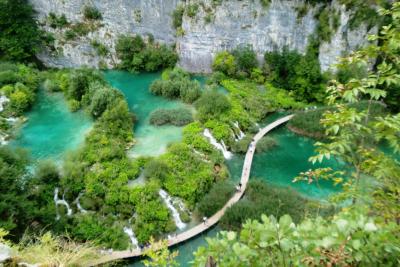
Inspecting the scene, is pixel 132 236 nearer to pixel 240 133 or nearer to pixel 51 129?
pixel 240 133

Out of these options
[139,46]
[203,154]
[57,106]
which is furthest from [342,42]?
[57,106]

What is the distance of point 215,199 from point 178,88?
36.9 feet

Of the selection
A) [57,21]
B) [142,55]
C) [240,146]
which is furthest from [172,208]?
[57,21]

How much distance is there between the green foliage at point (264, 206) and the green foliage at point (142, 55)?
1708 cm

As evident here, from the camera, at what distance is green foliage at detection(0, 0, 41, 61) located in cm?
2991

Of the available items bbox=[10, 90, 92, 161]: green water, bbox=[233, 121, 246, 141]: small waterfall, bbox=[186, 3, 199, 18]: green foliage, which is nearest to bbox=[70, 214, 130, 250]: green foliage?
bbox=[10, 90, 92, 161]: green water

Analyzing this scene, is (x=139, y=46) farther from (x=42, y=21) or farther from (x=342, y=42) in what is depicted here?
(x=342, y=42)

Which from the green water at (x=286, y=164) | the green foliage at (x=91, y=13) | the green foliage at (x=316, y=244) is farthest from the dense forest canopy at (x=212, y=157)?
the green water at (x=286, y=164)

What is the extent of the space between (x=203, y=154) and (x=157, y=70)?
13.4 m

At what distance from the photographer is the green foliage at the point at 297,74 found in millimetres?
27047

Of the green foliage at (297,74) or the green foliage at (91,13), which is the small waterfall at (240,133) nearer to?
the green foliage at (297,74)

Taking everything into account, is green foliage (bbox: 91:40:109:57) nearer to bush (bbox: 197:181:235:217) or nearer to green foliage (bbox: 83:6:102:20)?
green foliage (bbox: 83:6:102:20)

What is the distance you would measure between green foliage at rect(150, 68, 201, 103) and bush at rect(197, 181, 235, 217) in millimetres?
8879

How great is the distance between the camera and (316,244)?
275 cm
